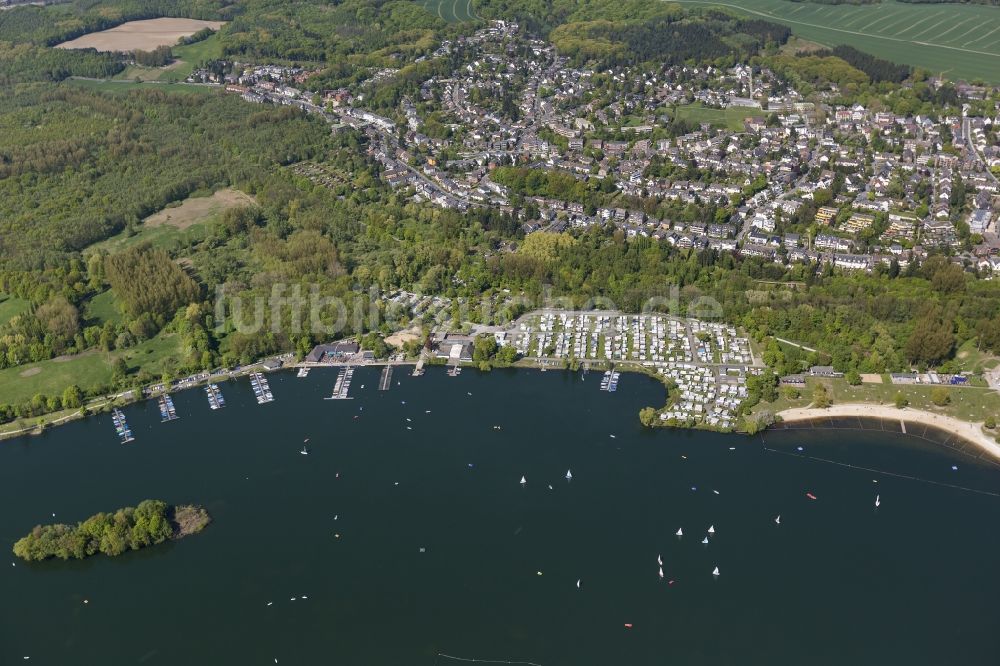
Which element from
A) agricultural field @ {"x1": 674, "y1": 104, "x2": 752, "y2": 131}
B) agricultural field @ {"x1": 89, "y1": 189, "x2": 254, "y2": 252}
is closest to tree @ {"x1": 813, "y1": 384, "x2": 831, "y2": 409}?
agricultural field @ {"x1": 674, "y1": 104, "x2": 752, "y2": 131}

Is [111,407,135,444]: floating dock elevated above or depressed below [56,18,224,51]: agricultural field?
below

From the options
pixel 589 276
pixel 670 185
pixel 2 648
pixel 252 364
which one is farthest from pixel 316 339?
pixel 670 185

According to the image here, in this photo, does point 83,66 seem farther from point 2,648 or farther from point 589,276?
point 2,648

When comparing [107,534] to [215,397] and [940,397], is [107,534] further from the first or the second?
[940,397]

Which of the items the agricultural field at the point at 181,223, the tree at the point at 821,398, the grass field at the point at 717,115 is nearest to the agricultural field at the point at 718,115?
the grass field at the point at 717,115

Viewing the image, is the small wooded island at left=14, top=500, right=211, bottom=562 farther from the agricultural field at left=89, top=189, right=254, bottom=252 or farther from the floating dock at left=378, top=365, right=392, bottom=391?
the agricultural field at left=89, top=189, right=254, bottom=252

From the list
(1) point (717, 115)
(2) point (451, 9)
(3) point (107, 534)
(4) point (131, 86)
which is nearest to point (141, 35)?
(4) point (131, 86)
